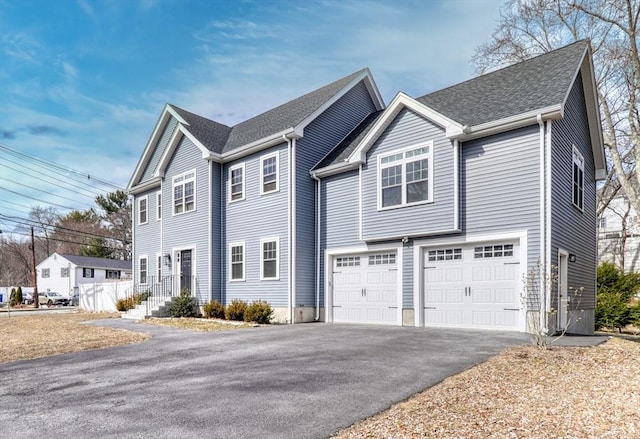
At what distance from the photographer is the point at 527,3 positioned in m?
21.4

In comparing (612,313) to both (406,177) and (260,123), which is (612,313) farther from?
(260,123)

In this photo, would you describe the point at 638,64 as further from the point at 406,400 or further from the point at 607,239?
the point at 607,239

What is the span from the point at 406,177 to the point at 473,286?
3.73 meters

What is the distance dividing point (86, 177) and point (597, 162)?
38.8 meters

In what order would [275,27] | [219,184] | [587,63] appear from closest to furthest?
1. [587,63]
2. [275,27]
3. [219,184]

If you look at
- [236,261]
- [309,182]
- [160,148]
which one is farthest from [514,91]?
[160,148]

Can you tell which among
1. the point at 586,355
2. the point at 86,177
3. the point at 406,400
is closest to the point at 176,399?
the point at 406,400

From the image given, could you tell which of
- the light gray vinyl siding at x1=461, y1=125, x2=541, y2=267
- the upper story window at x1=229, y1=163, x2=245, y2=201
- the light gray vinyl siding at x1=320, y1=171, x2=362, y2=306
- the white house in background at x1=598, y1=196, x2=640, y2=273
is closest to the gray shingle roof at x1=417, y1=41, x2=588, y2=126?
the light gray vinyl siding at x1=461, y1=125, x2=541, y2=267

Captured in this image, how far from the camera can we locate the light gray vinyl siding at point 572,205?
443 inches

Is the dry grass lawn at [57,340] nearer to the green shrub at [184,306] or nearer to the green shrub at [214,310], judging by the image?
the green shrub at [184,306]

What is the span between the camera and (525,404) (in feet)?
16.5

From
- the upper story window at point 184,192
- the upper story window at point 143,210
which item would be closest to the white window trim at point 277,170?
the upper story window at point 184,192

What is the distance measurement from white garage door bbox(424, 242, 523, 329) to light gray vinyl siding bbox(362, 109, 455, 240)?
0.93 metres

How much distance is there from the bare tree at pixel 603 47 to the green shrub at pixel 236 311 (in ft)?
58.7
